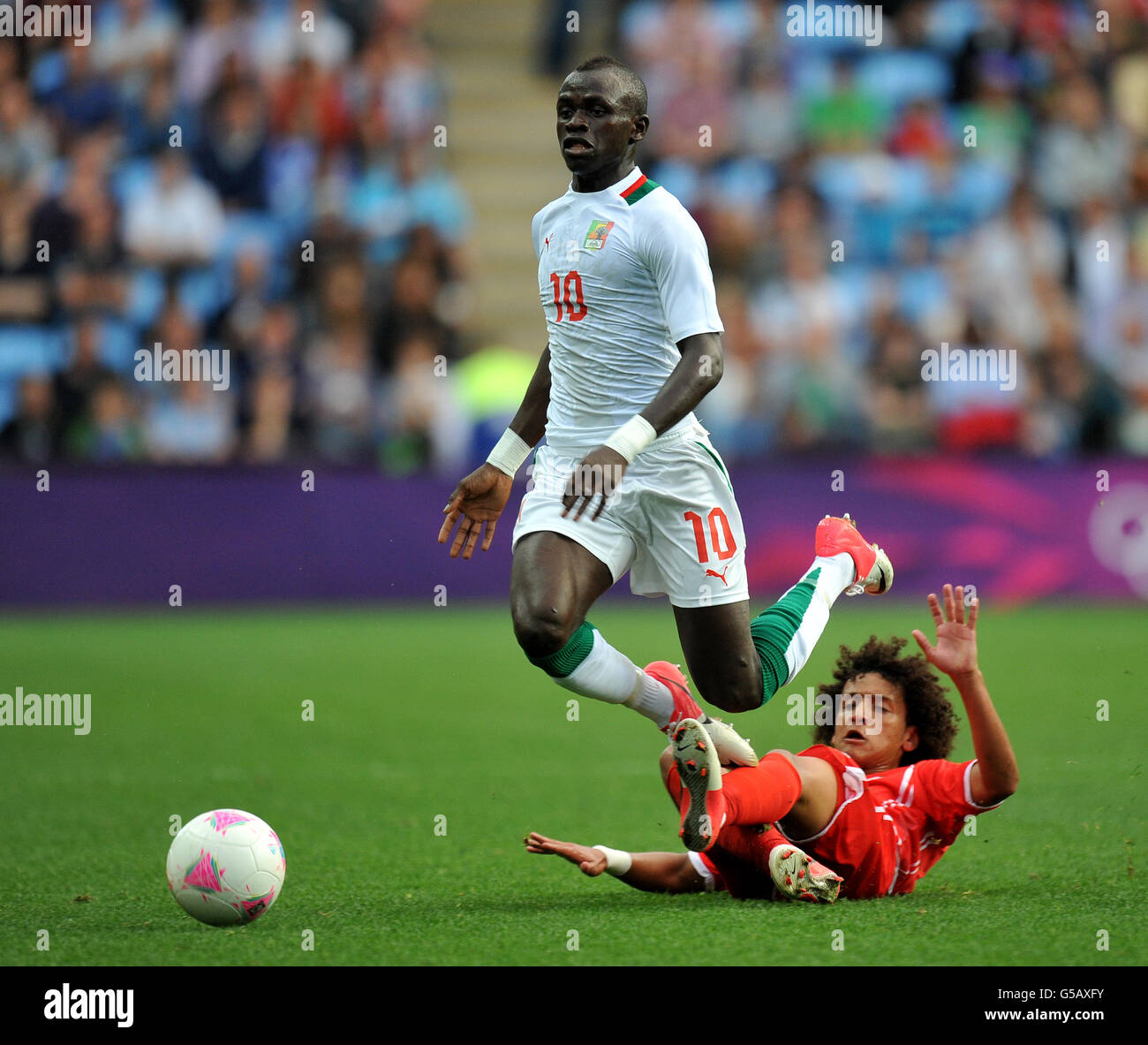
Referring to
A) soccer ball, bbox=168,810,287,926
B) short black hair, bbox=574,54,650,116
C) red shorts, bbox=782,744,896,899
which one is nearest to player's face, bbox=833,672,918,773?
red shorts, bbox=782,744,896,899

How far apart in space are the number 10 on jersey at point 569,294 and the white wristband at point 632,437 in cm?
64

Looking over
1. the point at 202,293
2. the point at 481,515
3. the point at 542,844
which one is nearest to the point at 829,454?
the point at 202,293

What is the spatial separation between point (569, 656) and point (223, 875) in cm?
116

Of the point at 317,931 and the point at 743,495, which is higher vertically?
the point at 743,495

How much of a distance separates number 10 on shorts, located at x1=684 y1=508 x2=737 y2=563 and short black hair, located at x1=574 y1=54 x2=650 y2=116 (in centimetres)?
122

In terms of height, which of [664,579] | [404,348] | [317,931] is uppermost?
[404,348]

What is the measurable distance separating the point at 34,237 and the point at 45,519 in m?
2.50

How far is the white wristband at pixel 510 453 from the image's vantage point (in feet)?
18.5

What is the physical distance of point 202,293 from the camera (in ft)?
46.9

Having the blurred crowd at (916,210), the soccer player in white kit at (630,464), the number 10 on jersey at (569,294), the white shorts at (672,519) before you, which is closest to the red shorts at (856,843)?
the soccer player in white kit at (630,464)

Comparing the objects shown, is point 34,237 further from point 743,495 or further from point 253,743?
point 253,743

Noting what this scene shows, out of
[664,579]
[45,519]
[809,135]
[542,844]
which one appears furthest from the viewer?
[809,135]

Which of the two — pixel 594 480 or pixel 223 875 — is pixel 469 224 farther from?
pixel 223 875

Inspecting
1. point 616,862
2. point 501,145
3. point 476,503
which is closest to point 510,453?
point 476,503
